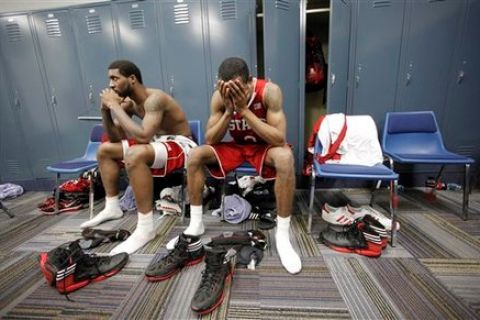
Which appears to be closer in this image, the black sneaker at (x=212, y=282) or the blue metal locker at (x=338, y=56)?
the black sneaker at (x=212, y=282)

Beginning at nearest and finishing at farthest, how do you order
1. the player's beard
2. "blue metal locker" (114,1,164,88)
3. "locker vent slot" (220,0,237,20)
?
1. the player's beard
2. "locker vent slot" (220,0,237,20)
3. "blue metal locker" (114,1,164,88)

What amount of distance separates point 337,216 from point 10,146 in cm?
391

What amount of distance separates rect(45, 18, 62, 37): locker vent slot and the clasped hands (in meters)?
2.43

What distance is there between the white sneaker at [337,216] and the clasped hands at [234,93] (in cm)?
109

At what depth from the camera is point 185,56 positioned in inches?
92.2

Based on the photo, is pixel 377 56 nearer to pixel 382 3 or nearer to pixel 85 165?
pixel 382 3

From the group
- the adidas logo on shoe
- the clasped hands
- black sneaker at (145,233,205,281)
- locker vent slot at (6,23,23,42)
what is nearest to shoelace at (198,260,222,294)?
black sneaker at (145,233,205,281)

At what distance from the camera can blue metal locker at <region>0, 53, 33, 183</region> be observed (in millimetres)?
2658

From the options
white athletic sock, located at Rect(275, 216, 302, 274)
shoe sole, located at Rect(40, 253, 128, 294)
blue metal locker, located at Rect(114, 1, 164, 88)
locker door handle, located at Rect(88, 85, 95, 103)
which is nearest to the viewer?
shoe sole, located at Rect(40, 253, 128, 294)

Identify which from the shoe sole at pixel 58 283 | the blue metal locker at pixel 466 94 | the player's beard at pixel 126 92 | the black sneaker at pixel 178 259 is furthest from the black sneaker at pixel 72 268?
the blue metal locker at pixel 466 94

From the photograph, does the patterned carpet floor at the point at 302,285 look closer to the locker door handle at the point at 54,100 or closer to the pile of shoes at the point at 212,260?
the pile of shoes at the point at 212,260

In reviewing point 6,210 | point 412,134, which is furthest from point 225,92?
point 6,210

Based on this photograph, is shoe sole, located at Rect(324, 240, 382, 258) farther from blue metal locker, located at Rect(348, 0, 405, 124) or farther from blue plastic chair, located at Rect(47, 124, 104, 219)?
blue plastic chair, located at Rect(47, 124, 104, 219)

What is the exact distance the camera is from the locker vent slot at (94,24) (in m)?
2.36
